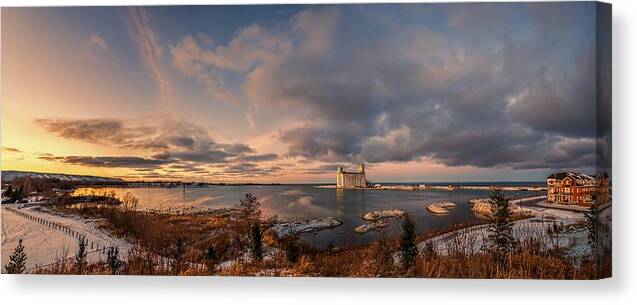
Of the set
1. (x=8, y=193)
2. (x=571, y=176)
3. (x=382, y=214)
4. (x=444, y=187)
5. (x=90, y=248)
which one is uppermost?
(x=571, y=176)

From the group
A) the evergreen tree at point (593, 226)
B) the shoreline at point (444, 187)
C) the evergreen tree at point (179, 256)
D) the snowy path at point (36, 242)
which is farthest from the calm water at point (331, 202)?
the snowy path at point (36, 242)

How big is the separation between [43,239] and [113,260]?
0.67 meters

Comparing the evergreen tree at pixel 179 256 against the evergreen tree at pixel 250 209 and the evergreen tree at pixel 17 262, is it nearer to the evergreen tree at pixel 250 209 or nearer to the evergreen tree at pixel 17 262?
the evergreen tree at pixel 250 209

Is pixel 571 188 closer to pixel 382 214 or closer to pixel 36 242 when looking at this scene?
pixel 382 214

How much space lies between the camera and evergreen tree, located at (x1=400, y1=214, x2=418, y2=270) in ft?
16.5

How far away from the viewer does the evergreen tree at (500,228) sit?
195 inches

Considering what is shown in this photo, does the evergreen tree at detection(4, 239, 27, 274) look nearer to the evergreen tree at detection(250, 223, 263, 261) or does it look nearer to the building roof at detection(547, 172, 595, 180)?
the evergreen tree at detection(250, 223, 263, 261)

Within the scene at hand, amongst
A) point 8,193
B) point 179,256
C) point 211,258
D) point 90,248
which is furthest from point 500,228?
point 8,193

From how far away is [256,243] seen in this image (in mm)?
5203

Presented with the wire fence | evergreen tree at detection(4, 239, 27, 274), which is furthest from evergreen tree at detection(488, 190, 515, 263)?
evergreen tree at detection(4, 239, 27, 274)

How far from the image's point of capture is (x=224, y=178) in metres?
5.32

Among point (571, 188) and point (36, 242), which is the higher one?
point (571, 188)

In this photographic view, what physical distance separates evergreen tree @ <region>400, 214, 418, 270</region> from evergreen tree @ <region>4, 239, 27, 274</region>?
3.40 meters

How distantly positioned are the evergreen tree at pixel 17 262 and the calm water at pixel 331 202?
1231 mm
